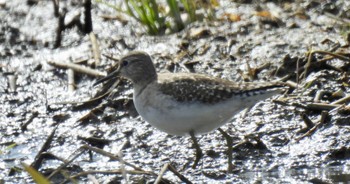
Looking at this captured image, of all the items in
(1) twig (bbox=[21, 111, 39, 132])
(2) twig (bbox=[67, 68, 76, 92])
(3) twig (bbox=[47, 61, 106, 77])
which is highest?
(3) twig (bbox=[47, 61, 106, 77])

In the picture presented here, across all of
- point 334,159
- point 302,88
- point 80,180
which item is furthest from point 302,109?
point 80,180

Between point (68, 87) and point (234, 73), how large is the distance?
1.83 meters

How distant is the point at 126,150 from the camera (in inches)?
333

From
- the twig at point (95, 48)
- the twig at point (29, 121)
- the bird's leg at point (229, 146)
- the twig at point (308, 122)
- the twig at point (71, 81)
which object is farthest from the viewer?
the twig at point (95, 48)

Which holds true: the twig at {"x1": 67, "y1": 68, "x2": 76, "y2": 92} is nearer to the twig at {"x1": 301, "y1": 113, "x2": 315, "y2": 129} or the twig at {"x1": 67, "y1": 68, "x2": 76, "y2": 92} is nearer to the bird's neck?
the bird's neck

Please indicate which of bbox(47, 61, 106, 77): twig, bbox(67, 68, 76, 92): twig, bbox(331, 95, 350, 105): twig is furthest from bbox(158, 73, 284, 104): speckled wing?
bbox(67, 68, 76, 92): twig

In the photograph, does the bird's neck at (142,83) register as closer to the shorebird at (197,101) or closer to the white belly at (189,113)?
the shorebird at (197,101)

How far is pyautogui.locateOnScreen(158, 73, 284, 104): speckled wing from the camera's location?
24.8 feet

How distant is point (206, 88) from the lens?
7.67 m

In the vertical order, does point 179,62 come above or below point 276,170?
above

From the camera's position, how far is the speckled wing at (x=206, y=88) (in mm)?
7562

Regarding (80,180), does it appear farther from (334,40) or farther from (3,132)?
(334,40)

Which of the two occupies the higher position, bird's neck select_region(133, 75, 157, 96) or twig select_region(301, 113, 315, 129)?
bird's neck select_region(133, 75, 157, 96)

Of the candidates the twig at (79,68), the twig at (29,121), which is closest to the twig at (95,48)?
the twig at (79,68)
